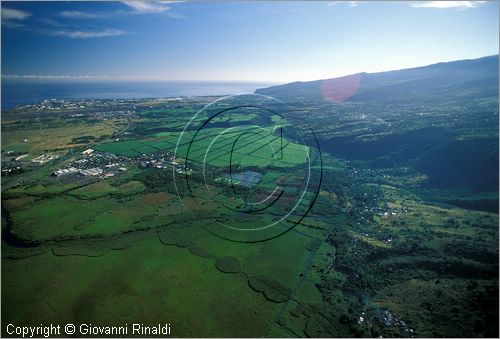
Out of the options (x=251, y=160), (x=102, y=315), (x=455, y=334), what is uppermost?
(x=251, y=160)

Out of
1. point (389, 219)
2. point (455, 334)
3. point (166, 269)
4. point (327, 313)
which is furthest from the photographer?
point (389, 219)

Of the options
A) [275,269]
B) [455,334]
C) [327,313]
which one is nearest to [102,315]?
[275,269]

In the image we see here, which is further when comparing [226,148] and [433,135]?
[226,148]

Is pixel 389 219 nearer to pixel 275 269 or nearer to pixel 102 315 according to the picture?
pixel 275 269

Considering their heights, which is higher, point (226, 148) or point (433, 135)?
point (433, 135)

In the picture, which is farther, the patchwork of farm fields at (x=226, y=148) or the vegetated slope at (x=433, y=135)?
the patchwork of farm fields at (x=226, y=148)

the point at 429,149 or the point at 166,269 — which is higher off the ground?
the point at 429,149

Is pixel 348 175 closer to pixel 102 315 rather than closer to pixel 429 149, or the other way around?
pixel 429 149

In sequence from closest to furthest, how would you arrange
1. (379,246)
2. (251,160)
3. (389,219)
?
1. (379,246)
2. (389,219)
3. (251,160)

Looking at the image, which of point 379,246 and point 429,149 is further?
point 429,149

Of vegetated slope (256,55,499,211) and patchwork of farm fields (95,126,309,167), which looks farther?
patchwork of farm fields (95,126,309,167)
